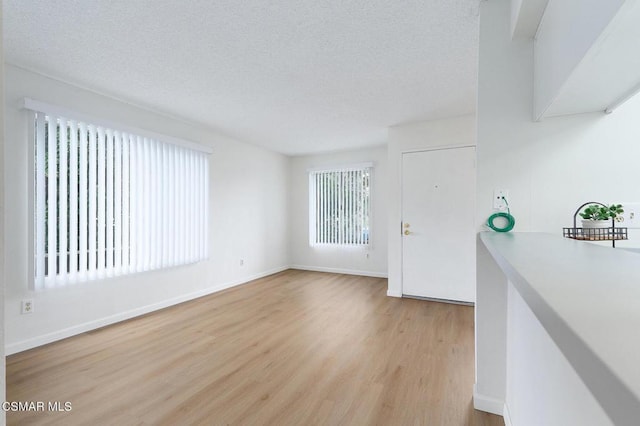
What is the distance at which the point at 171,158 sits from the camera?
363 centimetres

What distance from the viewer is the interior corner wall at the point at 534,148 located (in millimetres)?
1405

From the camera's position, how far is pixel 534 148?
1.58 m

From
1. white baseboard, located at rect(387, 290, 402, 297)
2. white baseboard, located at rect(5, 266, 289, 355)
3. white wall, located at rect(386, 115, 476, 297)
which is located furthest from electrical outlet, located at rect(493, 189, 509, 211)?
white baseboard, located at rect(5, 266, 289, 355)

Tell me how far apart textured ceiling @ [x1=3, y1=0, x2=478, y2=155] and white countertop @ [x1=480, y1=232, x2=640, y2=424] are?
1710 millimetres

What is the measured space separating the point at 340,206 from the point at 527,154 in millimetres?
4061

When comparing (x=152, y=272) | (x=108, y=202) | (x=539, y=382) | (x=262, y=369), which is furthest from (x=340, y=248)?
(x=539, y=382)

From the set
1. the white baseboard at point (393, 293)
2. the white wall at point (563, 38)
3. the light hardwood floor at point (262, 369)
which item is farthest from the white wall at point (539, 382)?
the white baseboard at point (393, 293)

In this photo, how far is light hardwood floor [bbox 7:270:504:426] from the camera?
1.69 m

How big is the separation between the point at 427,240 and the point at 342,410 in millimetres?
2653

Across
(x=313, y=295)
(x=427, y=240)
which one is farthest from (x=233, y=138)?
(x=427, y=240)

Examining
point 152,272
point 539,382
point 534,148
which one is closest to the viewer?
point 539,382

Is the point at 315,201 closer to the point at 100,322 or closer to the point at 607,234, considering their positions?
the point at 100,322

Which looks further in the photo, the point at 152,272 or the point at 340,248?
the point at 340,248

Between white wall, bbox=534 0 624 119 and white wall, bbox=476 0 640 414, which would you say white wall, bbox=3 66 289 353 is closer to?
white wall, bbox=534 0 624 119
